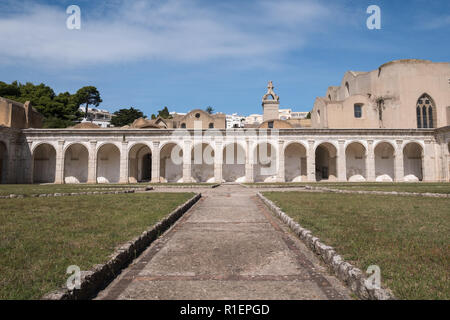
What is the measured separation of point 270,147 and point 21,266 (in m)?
28.5

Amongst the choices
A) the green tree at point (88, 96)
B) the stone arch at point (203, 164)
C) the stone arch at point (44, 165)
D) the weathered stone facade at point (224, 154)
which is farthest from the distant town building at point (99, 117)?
the stone arch at point (203, 164)

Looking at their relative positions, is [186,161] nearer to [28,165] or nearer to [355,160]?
[28,165]

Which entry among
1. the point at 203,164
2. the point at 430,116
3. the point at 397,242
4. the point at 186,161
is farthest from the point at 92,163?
the point at 430,116

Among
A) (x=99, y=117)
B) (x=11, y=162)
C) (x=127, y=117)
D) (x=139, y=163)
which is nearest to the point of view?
(x=11, y=162)

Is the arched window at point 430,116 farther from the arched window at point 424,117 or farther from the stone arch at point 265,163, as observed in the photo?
the stone arch at point 265,163

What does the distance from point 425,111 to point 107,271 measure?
36960 millimetres

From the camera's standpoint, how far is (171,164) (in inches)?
1233

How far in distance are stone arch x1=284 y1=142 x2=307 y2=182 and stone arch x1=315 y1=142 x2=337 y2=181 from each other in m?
2.47

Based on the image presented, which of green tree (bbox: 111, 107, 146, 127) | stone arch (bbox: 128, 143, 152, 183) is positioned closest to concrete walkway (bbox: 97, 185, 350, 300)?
stone arch (bbox: 128, 143, 152, 183)

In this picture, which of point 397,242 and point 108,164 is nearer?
point 397,242

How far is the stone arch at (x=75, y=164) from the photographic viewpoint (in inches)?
1221

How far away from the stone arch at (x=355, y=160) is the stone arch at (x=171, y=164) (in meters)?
17.6
